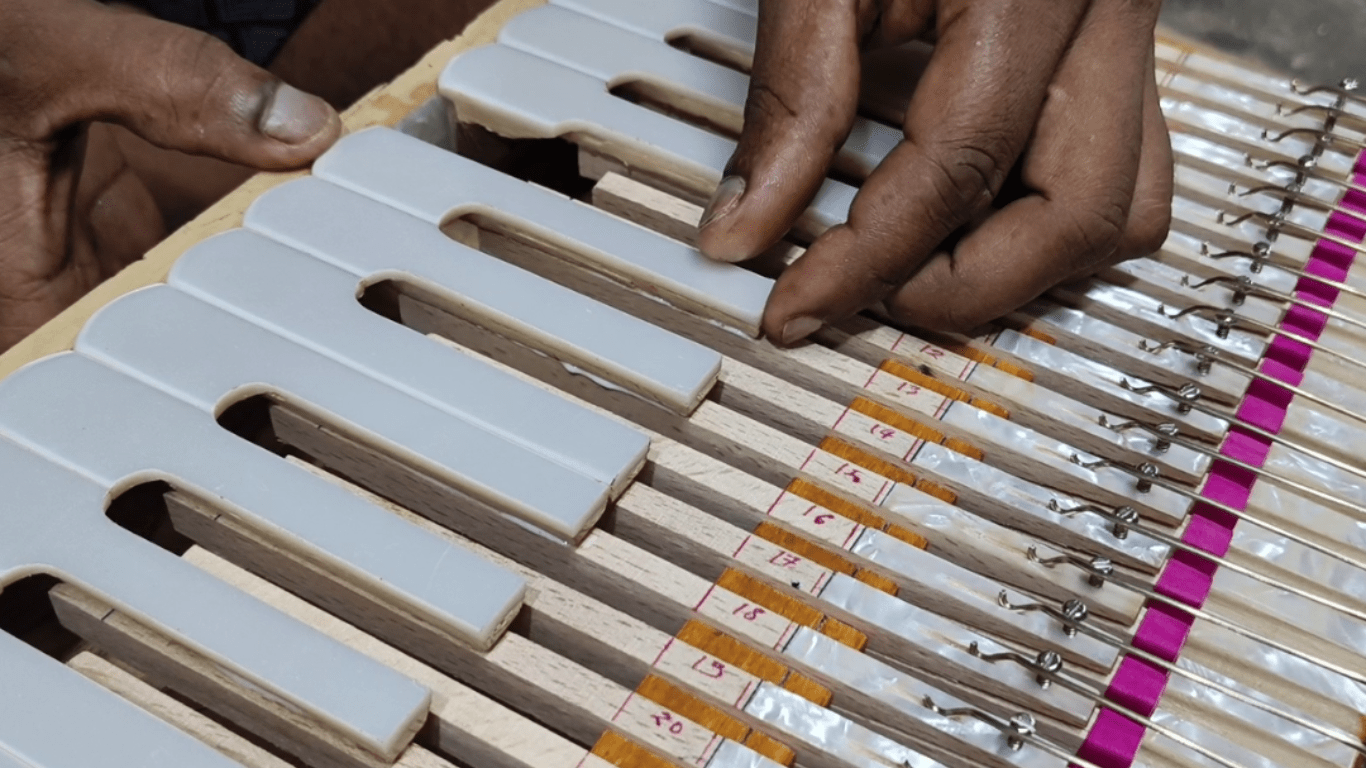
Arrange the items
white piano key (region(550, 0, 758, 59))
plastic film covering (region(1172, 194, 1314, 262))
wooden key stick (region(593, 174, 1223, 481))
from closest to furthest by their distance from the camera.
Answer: wooden key stick (region(593, 174, 1223, 481)) < plastic film covering (region(1172, 194, 1314, 262)) < white piano key (region(550, 0, 758, 59))

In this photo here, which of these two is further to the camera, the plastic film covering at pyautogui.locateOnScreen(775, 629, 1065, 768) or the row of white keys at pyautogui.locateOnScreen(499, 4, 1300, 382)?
the row of white keys at pyautogui.locateOnScreen(499, 4, 1300, 382)

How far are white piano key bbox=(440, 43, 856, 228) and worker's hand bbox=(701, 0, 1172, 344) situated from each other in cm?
9

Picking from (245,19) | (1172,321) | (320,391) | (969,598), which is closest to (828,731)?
(969,598)

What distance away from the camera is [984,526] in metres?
1.02

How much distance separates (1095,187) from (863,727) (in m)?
0.63

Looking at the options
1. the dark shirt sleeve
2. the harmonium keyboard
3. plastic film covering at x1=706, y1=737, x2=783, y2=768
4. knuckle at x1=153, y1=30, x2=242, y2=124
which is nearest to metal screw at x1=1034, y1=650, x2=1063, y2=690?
the harmonium keyboard

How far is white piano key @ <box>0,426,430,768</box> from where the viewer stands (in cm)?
81

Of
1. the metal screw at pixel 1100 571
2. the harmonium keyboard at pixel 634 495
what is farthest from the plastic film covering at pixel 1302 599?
the metal screw at pixel 1100 571

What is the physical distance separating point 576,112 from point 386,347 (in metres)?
0.40

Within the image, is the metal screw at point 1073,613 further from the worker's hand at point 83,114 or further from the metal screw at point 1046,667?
the worker's hand at point 83,114

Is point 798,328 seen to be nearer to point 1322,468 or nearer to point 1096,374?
point 1096,374

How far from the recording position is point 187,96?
1.31m

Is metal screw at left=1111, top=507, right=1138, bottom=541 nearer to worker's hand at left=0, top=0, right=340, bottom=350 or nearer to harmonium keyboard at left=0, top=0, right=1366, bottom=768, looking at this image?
harmonium keyboard at left=0, top=0, right=1366, bottom=768

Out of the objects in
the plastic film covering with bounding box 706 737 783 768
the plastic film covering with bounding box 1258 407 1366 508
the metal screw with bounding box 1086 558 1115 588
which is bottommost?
the plastic film covering with bounding box 706 737 783 768
